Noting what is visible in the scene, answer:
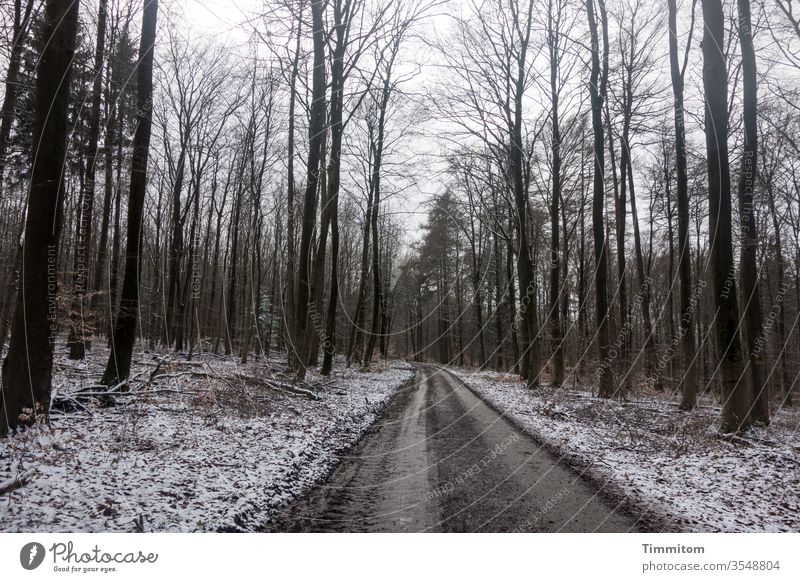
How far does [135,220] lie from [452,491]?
8099mm

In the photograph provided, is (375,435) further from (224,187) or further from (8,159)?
(224,187)

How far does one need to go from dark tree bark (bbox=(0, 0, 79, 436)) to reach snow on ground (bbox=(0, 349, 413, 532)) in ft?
1.77

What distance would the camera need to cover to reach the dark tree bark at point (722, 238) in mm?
7562

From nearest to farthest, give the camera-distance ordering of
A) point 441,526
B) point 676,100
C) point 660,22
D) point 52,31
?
point 441,526 < point 52,31 < point 676,100 < point 660,22

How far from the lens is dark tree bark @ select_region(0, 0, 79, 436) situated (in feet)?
18.1

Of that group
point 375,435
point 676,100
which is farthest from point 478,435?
point 676,100

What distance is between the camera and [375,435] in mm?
8648

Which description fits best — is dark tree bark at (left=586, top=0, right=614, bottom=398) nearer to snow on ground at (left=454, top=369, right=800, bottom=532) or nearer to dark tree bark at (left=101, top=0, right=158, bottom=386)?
snow on ground at (left=454, top=369, right=800, bottom=532)

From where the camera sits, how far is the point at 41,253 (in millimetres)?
5547

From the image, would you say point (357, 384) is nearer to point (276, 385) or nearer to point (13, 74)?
point (276, 385)

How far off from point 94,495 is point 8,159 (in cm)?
1034

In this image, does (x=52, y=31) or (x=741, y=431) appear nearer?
(x=52, y=31)

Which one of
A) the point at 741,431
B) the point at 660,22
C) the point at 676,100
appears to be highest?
the point at 660,22

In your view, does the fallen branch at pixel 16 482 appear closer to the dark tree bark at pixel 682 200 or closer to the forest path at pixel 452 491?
the forest path at pixel 452 491
